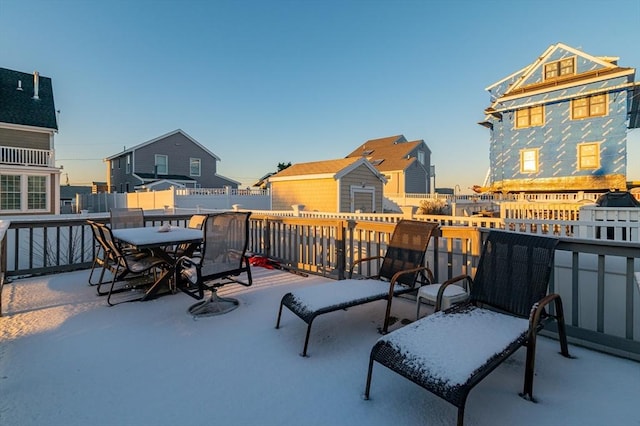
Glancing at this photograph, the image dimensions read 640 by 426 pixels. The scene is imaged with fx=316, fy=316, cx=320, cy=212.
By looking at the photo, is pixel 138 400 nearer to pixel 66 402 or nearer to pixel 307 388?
pixel 66 402

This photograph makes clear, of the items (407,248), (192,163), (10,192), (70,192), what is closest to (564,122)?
(407,248)

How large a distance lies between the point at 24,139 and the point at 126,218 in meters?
14.2

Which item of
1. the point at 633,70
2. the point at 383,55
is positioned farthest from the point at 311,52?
the point at 633,70

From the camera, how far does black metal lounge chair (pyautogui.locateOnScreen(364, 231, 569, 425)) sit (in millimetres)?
1581

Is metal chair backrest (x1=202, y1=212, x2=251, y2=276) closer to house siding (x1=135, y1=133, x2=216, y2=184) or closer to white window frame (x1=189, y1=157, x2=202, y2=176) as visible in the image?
house siding (x1=135, y1=133, x2=216, y2=184)

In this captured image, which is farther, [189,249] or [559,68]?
[559,68]

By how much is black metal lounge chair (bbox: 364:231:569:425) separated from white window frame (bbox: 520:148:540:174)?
1629cm

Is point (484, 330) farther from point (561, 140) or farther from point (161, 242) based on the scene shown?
point (561, 140)

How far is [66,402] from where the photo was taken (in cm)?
185

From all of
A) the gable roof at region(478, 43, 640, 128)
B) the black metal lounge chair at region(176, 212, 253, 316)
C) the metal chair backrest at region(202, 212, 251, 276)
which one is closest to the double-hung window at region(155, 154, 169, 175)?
the gable roof at region(478, 43, 640, 128)

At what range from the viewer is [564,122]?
48.7 feet

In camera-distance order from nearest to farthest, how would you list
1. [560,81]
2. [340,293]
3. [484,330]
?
[484,330] < [340,293] < [560,81]

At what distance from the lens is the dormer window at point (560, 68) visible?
14.6 m

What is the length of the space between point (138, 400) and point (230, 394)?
533 millimetres
